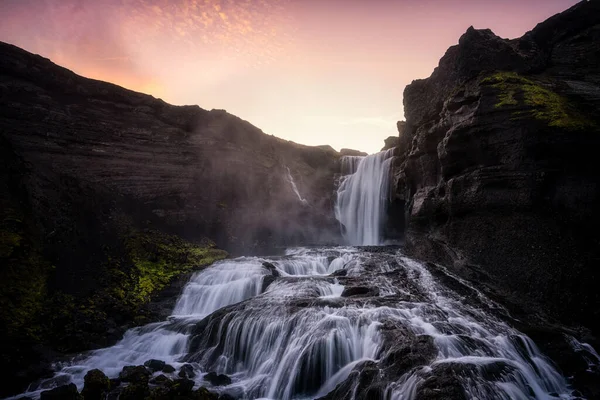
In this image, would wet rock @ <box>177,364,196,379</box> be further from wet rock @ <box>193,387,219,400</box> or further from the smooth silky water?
wet rock @ <box>193,387,219,400</box>

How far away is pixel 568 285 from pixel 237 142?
23.3m

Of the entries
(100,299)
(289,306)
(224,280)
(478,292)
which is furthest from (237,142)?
(478,292)

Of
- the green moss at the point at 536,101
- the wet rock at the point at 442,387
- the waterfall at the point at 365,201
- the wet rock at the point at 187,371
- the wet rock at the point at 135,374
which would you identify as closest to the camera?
the wet rock at the point at 442,387

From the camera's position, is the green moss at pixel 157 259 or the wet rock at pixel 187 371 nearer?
the wet rock at pixel 187 371

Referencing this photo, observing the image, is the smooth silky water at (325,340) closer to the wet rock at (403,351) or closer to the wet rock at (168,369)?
the wet rock at (403,351)

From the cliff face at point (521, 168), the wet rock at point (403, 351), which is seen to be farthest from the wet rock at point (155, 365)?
the cliff face at point (521, 168)

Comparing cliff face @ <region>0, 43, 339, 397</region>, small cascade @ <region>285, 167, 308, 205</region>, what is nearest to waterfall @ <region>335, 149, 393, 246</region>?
cliff face @ <region>0, 43, 339, 397</region>

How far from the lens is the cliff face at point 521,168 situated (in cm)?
1060

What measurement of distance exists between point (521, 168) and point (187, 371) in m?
14.4

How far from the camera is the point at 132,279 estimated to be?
14570 millimetres

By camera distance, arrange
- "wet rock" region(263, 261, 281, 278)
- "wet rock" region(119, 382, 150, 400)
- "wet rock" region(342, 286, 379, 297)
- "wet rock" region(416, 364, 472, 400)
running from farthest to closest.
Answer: "wet rock" region(263, 261, 281, 278)
"wet rock" region(342, 286, 379, 297)
"wet rock" region(119, 382, 150, 400)
"wet rock" region(416, 364, 472, 400)

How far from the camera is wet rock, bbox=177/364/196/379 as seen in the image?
8.80 meters

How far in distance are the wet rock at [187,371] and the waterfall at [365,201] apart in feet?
66.9

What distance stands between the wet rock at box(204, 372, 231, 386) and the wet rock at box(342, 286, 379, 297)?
528 centimetres
